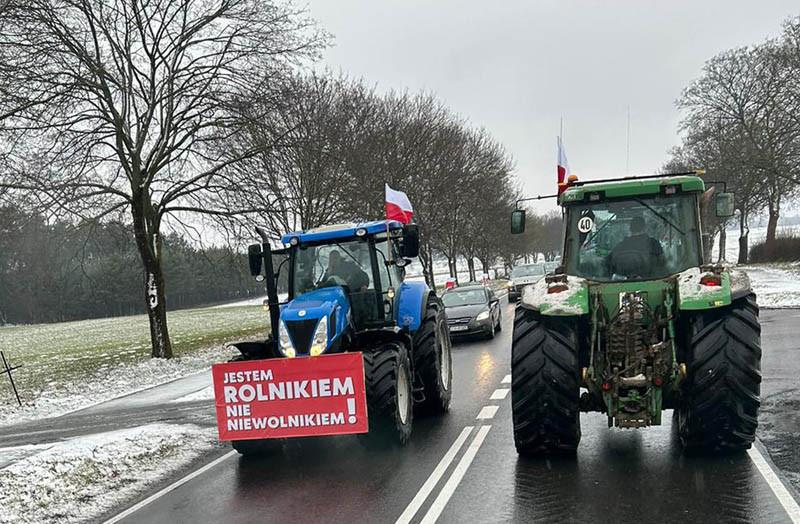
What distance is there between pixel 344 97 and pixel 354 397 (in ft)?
75.9

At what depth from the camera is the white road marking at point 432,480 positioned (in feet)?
19.1

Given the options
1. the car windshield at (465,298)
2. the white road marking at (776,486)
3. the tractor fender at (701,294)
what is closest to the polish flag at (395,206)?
the tractor fender at (701,294)

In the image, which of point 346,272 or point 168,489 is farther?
point 346,272

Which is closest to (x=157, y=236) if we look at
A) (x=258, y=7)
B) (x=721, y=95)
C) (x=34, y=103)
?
(x=34, y=103)

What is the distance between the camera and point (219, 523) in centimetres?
608

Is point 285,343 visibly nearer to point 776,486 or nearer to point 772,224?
point 776,486

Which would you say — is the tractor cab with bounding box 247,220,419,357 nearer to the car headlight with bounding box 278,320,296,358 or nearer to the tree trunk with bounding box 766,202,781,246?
the car headlight with bounding box 278,320,296,358

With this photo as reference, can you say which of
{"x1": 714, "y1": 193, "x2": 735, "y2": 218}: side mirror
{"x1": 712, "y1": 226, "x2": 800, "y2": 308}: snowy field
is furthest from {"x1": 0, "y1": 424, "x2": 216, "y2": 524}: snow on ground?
{"x1": 712, "y1": 226, "x2": 800, "y2": 308}: snowy field

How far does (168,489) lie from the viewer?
7.30m

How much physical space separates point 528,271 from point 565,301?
88.8ft

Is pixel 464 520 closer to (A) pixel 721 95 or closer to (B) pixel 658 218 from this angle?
(B) pixel 658 218

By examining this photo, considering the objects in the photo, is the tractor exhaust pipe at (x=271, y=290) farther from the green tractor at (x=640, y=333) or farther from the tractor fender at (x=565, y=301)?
the tractor fender at (x=565, y=301)

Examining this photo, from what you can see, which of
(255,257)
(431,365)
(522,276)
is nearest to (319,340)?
(255,257)

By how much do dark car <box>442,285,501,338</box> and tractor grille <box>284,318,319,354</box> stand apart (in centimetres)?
1093
